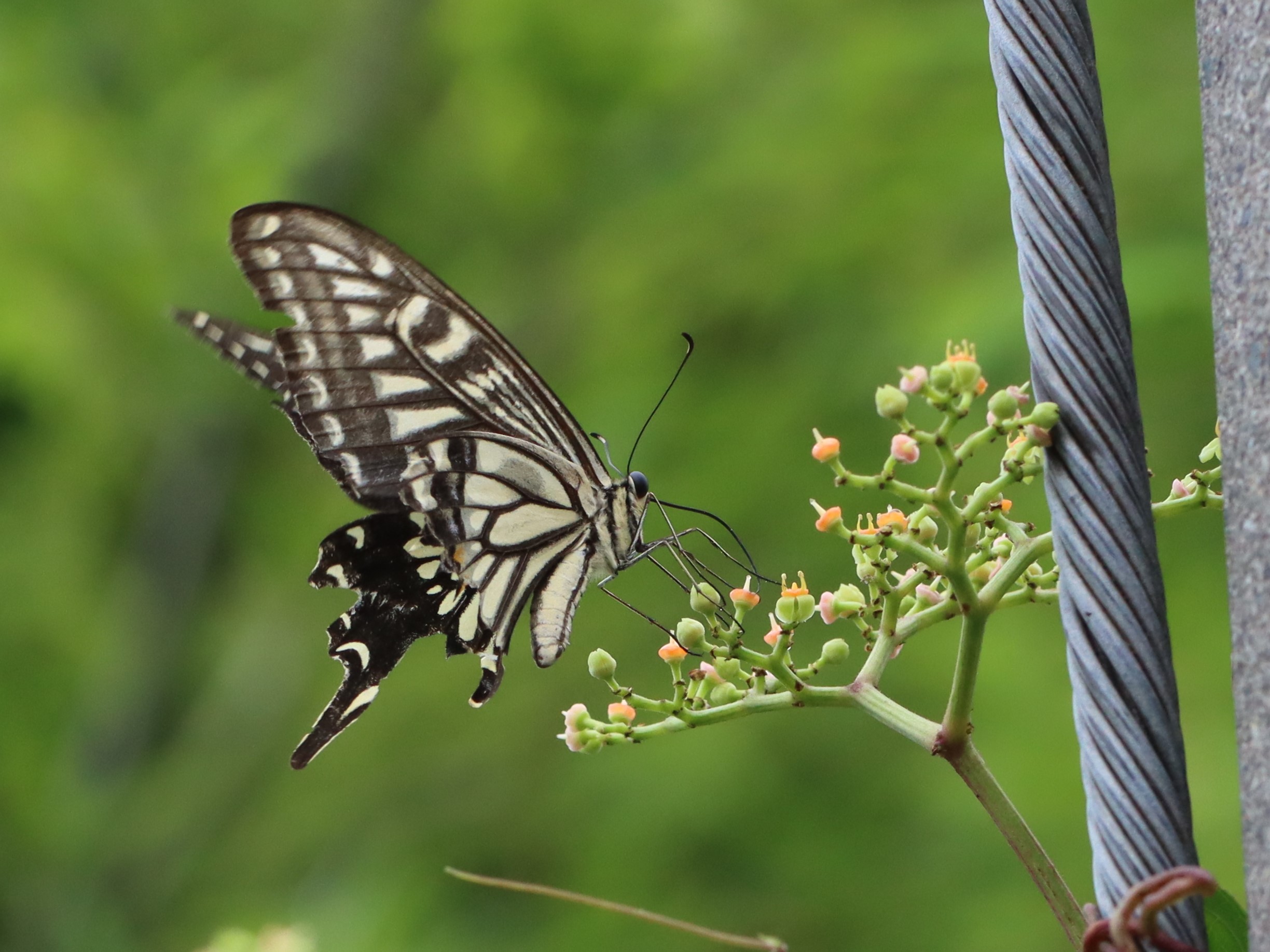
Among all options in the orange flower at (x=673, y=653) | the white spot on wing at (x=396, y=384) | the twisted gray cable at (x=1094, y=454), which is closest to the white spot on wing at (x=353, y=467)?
the white spot on wing at (x=396, y=384)

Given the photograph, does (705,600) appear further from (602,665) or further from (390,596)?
(390,596)

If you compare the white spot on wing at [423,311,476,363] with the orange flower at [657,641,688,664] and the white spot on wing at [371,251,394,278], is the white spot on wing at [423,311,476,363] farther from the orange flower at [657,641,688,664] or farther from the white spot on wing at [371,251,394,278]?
the orange flower at [657,641,688,664]

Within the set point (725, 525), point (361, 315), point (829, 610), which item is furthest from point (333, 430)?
point (829, 610)

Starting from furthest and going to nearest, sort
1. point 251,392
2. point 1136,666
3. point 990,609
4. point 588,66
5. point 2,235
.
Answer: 1. point 251,392
2. point 2,235
3. point 588,66
4. point 990,609
5. point 1136,666

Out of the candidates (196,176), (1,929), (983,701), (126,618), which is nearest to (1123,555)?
(983,701)

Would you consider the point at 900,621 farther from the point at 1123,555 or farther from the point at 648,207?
the point at 648,207

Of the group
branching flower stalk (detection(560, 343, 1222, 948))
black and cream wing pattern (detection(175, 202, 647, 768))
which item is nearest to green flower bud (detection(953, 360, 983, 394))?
branching flower stalk (detection(560, 343, 1222, 948))
